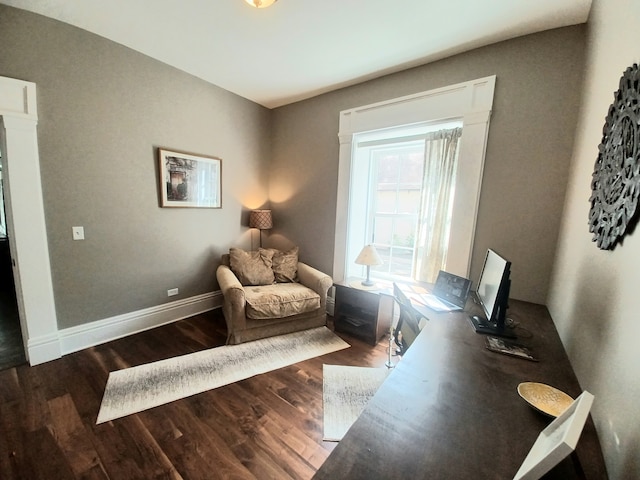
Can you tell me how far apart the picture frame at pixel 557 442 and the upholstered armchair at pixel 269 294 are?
210 cm

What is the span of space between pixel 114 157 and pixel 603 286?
339 centimetres

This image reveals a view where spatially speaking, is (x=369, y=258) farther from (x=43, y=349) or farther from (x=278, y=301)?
(x=43, y=349)

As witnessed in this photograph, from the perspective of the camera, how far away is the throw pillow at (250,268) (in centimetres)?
282

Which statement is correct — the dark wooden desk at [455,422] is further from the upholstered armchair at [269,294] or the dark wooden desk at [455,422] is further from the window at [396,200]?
the upholstered armchair at [269,294]

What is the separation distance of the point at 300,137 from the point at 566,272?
9.45 feet

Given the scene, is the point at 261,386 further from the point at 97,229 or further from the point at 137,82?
the point at 137,82

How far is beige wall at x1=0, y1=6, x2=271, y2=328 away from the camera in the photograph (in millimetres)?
1944

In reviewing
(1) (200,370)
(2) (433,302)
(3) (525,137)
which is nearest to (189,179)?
(1) (200,370)

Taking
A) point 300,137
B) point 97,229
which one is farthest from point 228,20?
point 97,229

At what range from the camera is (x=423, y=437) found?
721 mm

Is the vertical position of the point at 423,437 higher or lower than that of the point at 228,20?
lower

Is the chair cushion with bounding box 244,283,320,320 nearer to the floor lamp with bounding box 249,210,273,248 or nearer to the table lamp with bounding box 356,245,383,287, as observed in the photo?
the table lamp with bounding box 356,245,383,287

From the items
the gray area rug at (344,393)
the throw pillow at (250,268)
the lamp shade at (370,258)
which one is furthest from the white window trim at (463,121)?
the throw pillow at (250,268)

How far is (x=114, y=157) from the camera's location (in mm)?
2275
